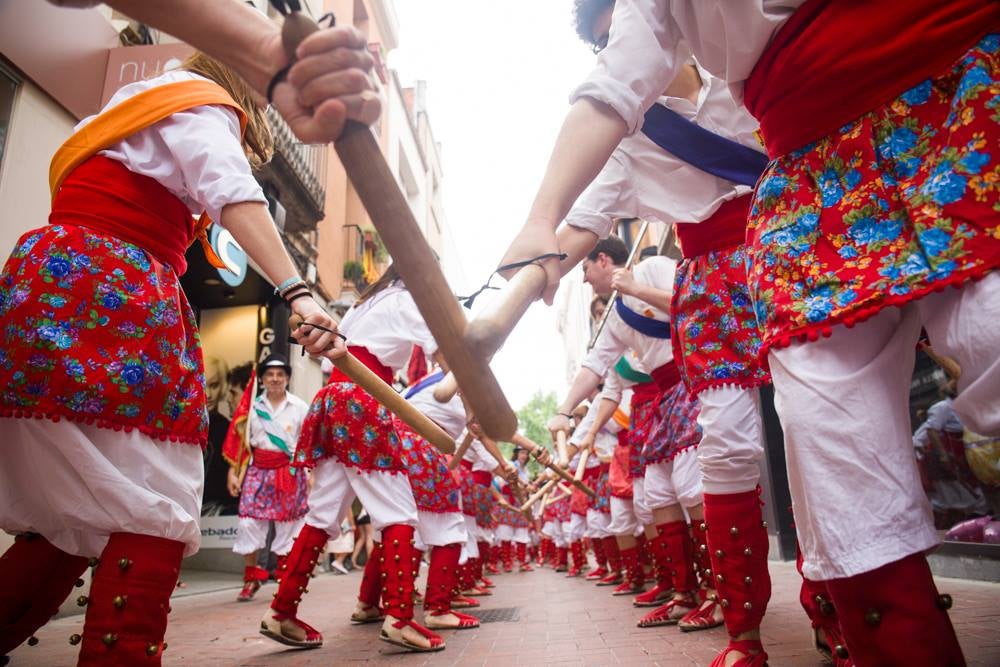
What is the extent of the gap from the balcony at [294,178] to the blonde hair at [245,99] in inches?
283

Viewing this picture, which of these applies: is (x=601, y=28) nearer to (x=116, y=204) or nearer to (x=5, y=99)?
(x=116, y=204)

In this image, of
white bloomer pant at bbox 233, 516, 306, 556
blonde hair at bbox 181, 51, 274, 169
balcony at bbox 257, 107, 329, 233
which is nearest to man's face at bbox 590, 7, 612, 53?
blonde hair at bbox 181, 51, 274, 169

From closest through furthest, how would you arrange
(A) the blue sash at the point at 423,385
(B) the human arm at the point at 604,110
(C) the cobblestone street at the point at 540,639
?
(B) the human arm at the point at 604,110 → (C) the cobblestone street at the point at 540,639 → (A) the blue sash at the point at 423,385

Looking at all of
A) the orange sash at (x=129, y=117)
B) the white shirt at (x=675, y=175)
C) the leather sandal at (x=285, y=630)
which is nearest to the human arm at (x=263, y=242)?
the orange sash at (x=129, y=117)

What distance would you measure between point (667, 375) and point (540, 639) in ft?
5.18

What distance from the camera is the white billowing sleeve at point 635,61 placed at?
1.20 meters

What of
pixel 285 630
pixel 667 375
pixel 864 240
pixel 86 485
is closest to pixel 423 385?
pixel 667 375

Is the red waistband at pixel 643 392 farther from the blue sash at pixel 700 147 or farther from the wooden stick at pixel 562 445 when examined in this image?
the blue sash at pixel 700 147

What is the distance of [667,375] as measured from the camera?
12.3 feet

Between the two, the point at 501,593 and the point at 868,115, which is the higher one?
the point at 868,115

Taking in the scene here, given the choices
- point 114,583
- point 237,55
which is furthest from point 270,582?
point 237,55

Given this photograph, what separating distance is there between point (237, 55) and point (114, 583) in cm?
121

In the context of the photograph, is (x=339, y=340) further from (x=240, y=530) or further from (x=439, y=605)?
(x=240, y=530)

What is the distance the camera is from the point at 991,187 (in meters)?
0.92
